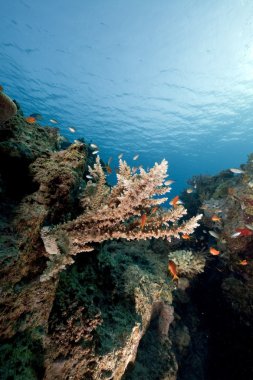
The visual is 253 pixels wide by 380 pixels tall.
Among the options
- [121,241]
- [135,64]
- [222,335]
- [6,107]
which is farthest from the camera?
[135,64]

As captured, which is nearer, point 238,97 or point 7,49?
point 7,49

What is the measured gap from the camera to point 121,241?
5789 millimetres

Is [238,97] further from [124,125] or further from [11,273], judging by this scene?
[11,273]

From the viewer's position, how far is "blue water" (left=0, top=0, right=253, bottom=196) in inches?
682

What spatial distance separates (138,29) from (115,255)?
20.8 metres

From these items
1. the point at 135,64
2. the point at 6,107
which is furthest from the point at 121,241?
the point at 135,64

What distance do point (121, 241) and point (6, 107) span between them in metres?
4.13

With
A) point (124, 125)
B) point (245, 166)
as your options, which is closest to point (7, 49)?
point (124, 125)

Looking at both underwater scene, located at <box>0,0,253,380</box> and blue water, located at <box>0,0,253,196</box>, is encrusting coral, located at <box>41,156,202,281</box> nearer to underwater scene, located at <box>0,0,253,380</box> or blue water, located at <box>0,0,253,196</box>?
underwater scene, located at <box>0,0,253,380</box>

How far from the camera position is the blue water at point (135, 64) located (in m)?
17.3

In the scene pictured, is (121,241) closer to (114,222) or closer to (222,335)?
(114,222)

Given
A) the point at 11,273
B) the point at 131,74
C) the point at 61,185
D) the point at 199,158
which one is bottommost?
the point at 11,273

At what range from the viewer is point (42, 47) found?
895 inches

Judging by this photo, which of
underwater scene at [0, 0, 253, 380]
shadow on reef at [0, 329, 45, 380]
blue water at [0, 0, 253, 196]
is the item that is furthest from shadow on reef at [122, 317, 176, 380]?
blue water at [0, 0, 253, 196]
